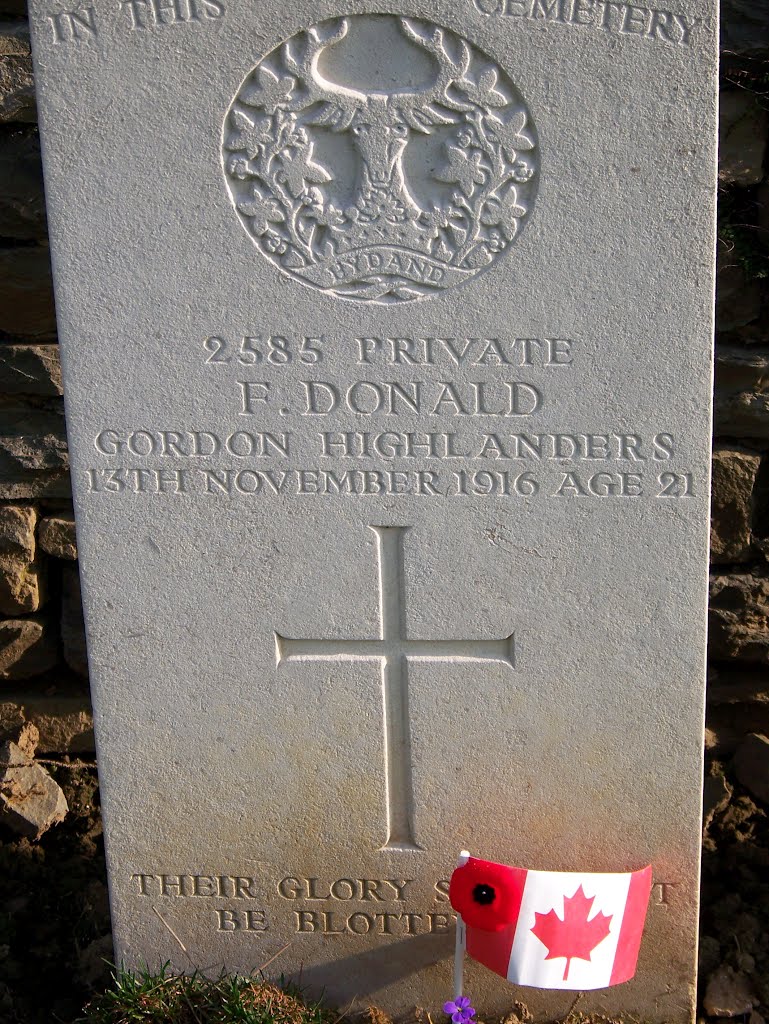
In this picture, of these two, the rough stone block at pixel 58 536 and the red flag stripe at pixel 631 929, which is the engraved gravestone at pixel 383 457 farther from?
the rough stone block at pixel 58 536

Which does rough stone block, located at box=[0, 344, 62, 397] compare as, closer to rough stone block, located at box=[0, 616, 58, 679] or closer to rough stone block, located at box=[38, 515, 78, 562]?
rough stone block, located at box=[38, 515, 78, 562]

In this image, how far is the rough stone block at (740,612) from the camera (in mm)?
3422

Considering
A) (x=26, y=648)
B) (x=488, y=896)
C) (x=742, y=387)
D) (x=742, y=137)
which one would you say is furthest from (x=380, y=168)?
(x=26, y=648)

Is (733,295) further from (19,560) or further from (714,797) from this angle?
(19,560)

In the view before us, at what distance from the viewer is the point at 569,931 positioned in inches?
95.1

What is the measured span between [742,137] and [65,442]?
2.35 meters

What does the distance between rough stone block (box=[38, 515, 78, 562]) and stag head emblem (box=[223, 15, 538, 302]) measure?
1.60 m

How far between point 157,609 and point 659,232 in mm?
1455

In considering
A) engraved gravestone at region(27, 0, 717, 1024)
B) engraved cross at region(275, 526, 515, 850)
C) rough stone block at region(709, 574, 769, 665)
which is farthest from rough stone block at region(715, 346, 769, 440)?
engraved cross at region(275, 526, 515, 850)

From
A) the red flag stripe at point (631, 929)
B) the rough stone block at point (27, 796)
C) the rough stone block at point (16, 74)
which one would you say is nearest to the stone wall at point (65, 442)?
the rough stone block at point (16, 74)

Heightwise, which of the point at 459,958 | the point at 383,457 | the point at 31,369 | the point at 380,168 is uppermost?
the point at 380,168

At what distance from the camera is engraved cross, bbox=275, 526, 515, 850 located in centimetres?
252

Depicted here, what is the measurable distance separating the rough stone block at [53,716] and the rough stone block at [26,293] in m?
1.27

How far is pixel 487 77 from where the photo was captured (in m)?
2.21
